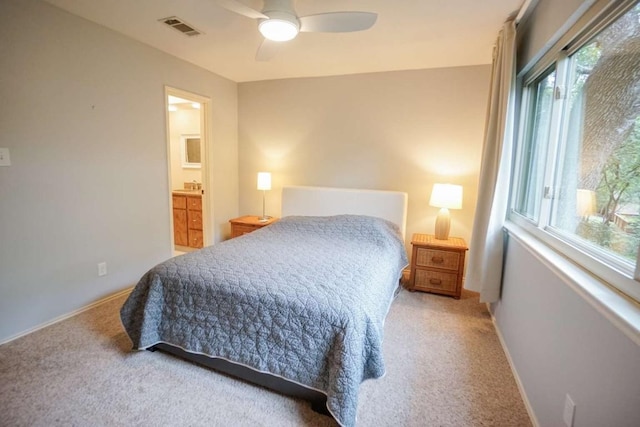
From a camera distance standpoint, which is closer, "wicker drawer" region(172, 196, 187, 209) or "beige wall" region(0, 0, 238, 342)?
"beige wall" region(0, 0, 238, 342)

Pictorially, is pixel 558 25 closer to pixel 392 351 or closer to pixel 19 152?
pixel 392 351

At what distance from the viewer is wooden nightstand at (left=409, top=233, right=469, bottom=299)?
2.98m

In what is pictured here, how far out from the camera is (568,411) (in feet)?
4.00

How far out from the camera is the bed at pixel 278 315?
155 cm

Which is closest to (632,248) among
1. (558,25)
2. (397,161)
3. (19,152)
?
(558,25)

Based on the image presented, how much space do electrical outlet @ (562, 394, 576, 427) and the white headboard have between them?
85.9 inches

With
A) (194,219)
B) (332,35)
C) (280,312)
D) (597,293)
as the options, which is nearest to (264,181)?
(194,219)

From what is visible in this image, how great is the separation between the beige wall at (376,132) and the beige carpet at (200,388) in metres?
1.69

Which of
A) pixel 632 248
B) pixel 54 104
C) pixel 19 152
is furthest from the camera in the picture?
pixel 54 104

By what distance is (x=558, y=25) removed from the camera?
5.45 feet

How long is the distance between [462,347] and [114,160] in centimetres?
330

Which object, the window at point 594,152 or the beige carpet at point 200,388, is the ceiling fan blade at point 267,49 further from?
the beige carpet at point 200,388

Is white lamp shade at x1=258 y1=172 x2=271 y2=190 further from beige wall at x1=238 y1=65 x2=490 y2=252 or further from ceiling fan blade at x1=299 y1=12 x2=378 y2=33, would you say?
ceiling fan blade at x1=299 y1=12 x2=378 y2=33

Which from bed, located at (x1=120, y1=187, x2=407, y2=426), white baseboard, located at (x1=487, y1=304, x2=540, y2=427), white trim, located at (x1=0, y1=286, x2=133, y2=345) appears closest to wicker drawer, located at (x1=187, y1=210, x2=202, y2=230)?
white trim, located at (x1=0, y1=286, x2=133, y2=345)
